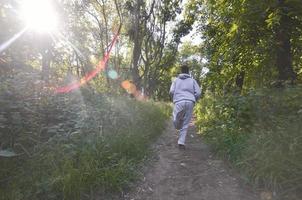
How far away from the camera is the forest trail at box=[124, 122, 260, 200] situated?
15.2 feet

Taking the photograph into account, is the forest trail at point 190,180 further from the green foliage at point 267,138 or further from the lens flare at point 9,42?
the lens flare at point 9,42

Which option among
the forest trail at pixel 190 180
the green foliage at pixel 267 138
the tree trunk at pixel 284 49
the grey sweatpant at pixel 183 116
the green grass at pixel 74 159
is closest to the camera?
the green grass at pixel 74 159

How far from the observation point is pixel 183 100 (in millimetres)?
7625

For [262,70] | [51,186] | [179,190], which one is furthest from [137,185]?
[262,70]

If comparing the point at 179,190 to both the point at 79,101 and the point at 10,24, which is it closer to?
the point at 79,101

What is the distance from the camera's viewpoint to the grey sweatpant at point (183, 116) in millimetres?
7617

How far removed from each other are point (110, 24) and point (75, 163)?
72.2 feet

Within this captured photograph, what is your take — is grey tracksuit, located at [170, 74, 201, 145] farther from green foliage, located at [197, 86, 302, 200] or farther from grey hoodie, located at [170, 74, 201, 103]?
green foliage, located at [197, 86, 302, 200]

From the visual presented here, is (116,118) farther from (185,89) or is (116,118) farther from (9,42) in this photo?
(9,42)

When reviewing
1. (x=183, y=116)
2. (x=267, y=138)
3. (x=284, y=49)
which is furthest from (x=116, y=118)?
(x=284, y=49)

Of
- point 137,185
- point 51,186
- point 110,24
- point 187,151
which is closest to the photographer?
point 51,186

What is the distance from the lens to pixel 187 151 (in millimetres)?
7418

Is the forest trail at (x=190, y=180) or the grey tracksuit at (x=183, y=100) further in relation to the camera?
the grey tracksuit at (x=183, y=100)

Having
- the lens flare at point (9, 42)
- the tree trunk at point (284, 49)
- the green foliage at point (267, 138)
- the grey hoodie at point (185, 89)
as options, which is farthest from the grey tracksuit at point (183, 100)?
the lens flare at point (9, 42)
